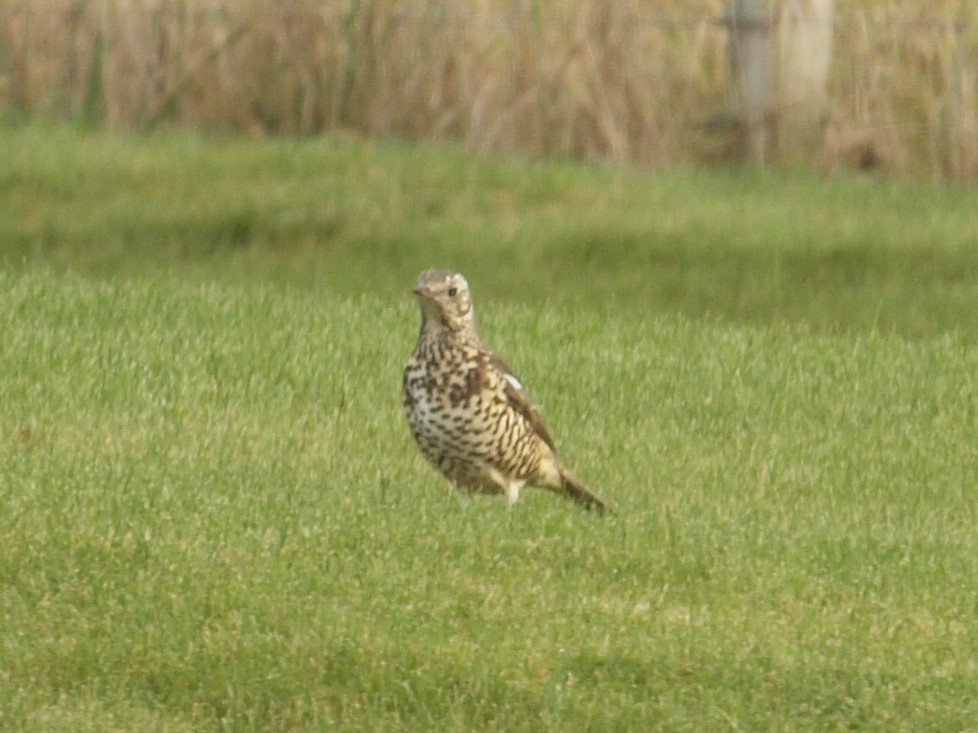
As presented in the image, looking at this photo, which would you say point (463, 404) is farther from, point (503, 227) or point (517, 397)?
point (503, 227)

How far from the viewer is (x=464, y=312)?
27.7 ft

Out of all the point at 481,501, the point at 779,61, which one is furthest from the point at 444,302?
the point at 779,61

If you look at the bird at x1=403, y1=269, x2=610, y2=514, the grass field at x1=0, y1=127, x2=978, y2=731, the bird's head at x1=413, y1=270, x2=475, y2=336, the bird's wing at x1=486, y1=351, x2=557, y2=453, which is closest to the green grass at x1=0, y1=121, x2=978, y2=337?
the grass field at x1=0, y1=127, x2=978, y2=731

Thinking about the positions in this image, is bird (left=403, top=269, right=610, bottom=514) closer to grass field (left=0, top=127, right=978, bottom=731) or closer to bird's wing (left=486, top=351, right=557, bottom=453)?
bird's wing (left=486, top=351, right=557, bottom=453)

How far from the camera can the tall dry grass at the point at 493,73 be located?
1712 cm

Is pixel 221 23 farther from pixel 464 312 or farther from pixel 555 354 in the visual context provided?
pixel 464 312

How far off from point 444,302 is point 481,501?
0.78m

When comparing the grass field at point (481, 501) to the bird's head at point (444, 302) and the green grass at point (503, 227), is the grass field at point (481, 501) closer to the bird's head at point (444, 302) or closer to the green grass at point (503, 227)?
the green grass at point (503, 227)

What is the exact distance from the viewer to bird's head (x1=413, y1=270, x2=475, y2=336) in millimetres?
8344

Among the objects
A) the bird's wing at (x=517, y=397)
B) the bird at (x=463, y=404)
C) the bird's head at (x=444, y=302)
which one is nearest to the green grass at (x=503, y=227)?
the bird's wing at (x=517, y=397)

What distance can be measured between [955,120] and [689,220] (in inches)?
101

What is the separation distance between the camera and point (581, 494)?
29.1 feet

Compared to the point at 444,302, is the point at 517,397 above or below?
below

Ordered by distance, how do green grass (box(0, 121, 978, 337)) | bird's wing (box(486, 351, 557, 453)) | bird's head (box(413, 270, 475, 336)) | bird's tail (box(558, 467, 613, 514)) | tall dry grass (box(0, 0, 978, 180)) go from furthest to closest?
tall dry grass (box(0, 0, 978, 180)), green grass (box(0, 121, 978, 337)), bird's tail (box(558, 467, 613, 514)), bird's wing (box(486, 351, 557, 453)), bird's head (box(413, 270, 475, 336))
